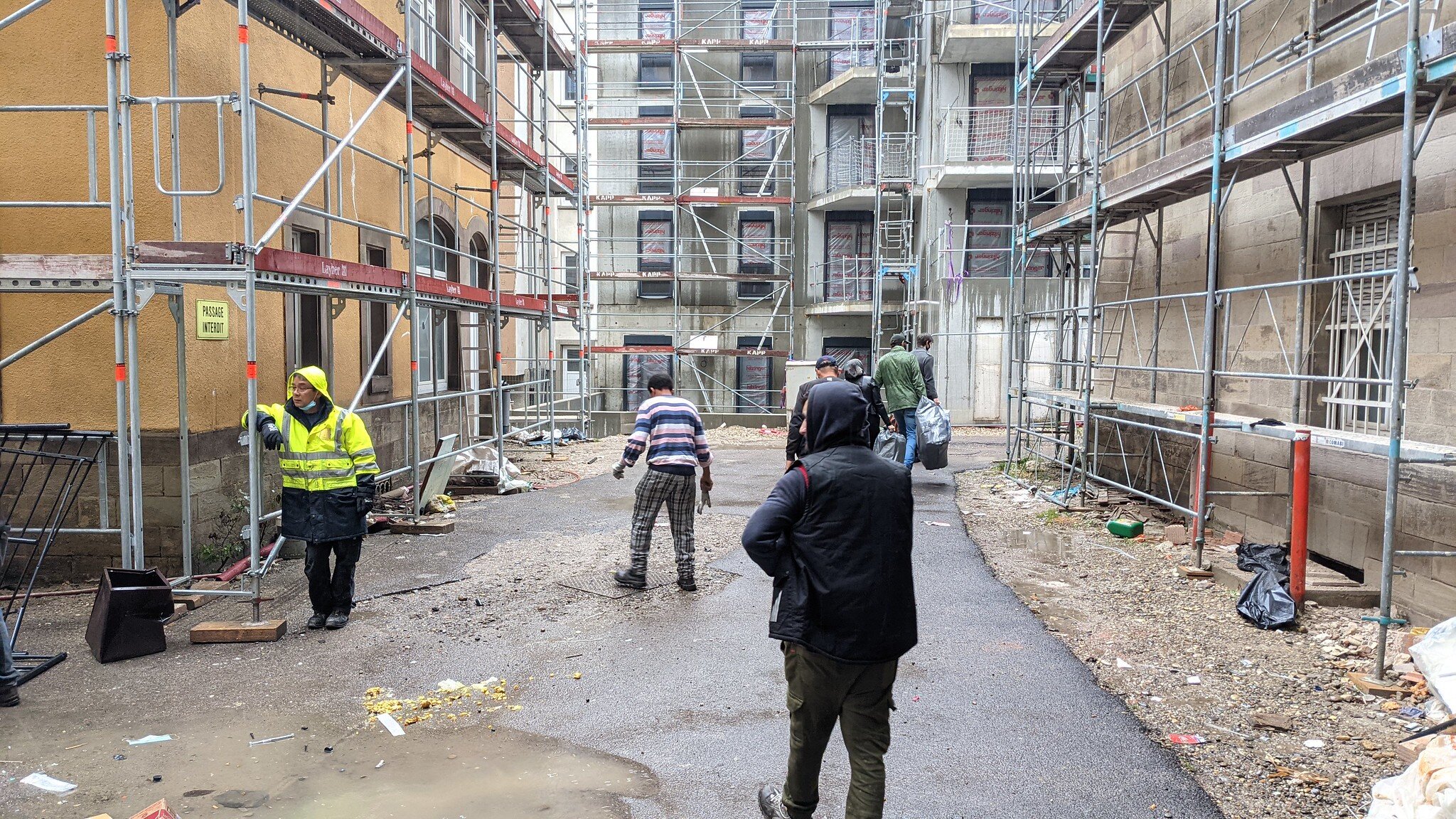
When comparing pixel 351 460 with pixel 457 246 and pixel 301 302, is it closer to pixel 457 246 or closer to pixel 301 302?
pixel 301 302

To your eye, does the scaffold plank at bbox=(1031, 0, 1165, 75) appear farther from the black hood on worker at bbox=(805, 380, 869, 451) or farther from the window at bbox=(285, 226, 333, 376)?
the window at bbox=(285, 226, 333, 376)

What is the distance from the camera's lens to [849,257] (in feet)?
82.0

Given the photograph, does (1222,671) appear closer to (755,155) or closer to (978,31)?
(978,31)

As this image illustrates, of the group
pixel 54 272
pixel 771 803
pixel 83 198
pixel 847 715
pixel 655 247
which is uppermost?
pixel 655 247

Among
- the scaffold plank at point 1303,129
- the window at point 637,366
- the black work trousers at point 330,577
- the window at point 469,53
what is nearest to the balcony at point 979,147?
the window at point 637,366

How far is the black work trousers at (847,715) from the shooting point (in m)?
3.34

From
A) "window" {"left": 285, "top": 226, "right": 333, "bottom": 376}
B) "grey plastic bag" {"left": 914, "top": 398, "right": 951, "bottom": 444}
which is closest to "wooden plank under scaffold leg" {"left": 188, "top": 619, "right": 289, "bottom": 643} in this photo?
"window" {"left": 285, "top": 226, "right": 333, "bottom": 376}

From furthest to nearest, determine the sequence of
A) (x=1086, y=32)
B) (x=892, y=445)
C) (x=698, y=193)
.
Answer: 1. (x=698, y=193)
2. (x=892, y=445)
3. (x=1086, y=32)

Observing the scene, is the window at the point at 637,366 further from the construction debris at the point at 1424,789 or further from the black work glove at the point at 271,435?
the construction debris at the point at 1424,789

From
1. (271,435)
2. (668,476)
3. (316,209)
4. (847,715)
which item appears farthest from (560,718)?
(316,209)

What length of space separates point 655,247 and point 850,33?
743cm

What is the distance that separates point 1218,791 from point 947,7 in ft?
70.7

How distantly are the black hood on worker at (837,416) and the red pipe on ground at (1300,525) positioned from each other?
4278 mm

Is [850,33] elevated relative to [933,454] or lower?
elevated
